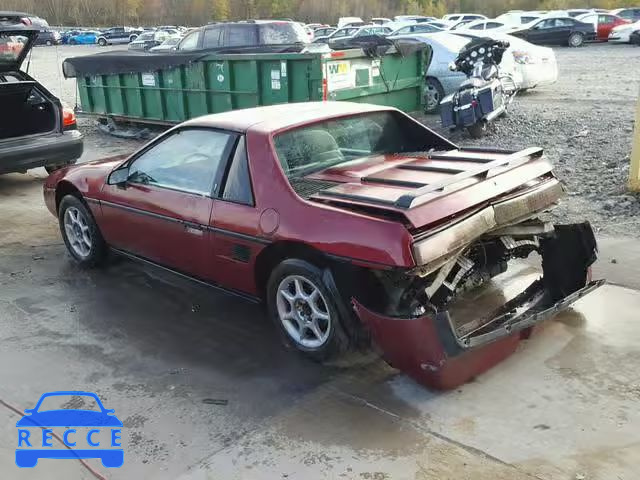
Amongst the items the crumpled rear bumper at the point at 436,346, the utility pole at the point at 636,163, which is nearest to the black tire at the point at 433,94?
the utility pole at the point at 636,163

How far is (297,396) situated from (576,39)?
2921 cm

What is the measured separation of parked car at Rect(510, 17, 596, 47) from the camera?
2884 cm

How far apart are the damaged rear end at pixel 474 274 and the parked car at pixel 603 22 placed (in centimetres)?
2811

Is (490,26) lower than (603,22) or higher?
higher

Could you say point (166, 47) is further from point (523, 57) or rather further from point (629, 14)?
point (629, 14)

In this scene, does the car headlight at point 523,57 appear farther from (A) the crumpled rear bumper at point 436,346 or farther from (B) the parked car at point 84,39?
(B) the parked car at point 84,39

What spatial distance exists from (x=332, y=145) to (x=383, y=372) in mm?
1630

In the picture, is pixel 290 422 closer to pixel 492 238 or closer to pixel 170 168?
pixel 492 238

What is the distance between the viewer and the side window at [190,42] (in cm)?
1298

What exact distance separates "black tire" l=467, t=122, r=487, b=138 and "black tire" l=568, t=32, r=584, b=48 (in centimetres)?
2139

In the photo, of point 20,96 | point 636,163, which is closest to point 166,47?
point 20,96

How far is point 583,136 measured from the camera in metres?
9.83

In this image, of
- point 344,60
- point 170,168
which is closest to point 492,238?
point 170,168

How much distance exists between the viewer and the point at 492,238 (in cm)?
420
